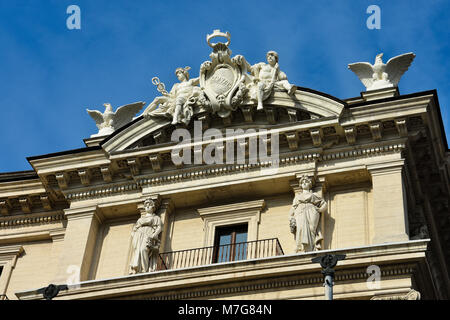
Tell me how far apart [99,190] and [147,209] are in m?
1.80

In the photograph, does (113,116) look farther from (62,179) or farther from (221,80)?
(221,80)

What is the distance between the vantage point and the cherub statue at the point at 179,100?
27.8 m

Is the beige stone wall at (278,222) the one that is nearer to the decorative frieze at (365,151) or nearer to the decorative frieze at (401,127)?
the decorative frieze at (365,151)

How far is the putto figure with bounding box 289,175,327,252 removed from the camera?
2462 cm

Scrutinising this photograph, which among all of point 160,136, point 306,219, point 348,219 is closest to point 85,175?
point 160,136

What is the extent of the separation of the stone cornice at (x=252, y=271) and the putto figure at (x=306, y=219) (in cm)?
96

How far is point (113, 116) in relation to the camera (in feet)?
97.2

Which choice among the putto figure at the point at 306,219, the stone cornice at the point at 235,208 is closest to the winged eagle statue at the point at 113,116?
the stone cornice at the point at 235,208

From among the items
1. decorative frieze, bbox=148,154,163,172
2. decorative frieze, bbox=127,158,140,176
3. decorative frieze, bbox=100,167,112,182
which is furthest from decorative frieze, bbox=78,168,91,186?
decorative frieze, bbox=148,154,163,172

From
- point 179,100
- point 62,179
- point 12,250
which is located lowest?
point 12,250

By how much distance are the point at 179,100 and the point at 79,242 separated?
4599 millimetres

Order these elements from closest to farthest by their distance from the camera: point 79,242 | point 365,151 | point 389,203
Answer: point 389,203
point 365,151
point 79,242

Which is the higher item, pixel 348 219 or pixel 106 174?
pixel 106 174

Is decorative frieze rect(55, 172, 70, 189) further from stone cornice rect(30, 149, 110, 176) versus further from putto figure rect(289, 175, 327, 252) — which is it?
putto figure rect(289, 175, 327, 252)
